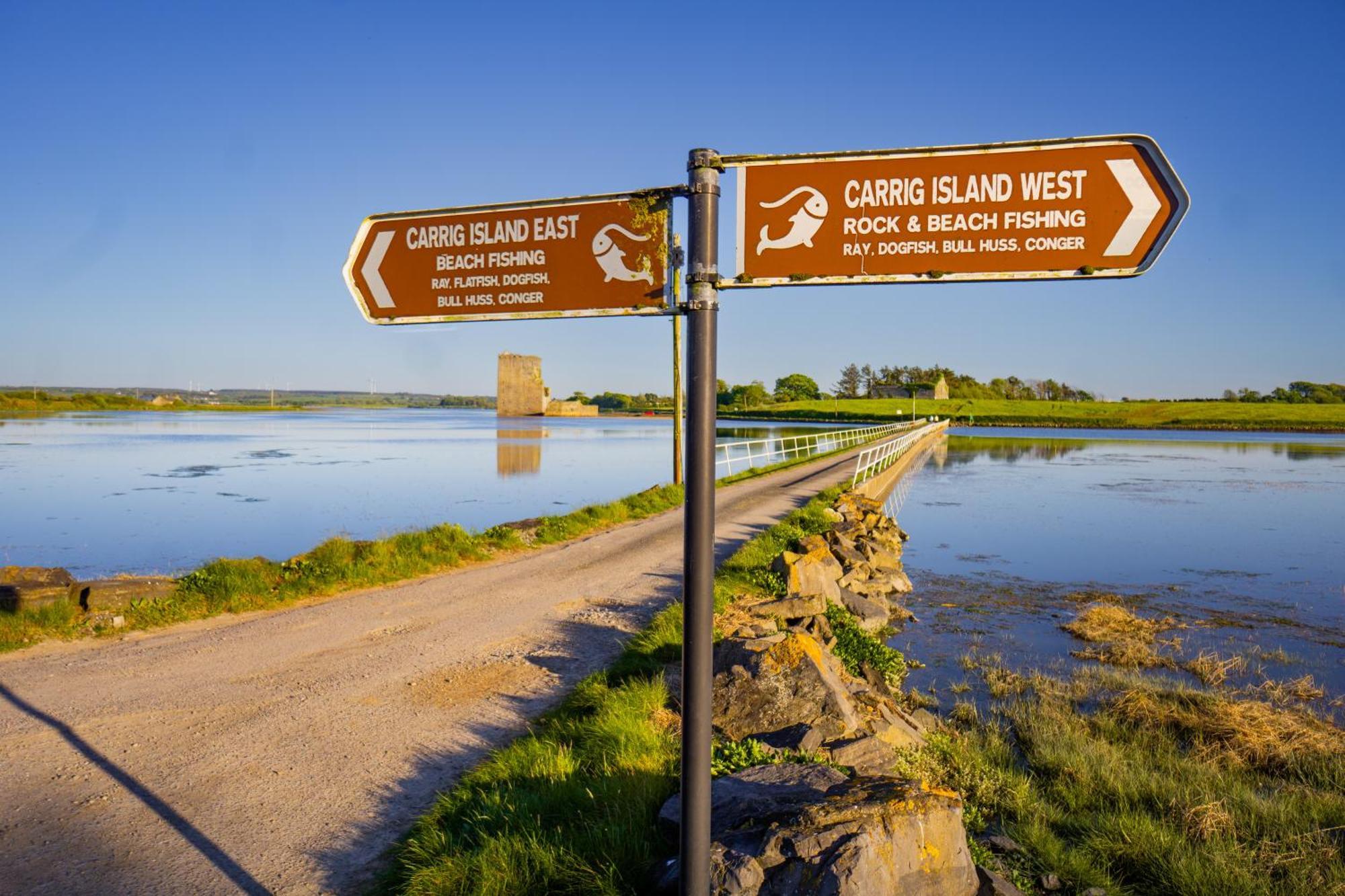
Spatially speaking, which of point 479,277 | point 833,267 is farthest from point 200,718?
point 833,267

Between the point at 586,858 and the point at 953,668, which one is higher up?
the point at 586,858

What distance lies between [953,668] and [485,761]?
726cm

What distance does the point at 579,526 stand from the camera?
616 inches

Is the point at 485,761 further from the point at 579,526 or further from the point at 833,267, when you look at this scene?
the point at 579,526

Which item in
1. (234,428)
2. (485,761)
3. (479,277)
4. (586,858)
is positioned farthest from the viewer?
(234,428)

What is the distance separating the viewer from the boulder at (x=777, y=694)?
533 centimetres

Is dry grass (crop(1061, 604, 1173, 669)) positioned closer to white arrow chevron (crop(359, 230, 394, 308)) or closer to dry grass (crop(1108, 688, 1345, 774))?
dry grass (crop(1108, 688, 1345, 774))

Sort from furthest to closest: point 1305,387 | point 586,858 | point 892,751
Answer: point 1305,387
point 892,751
point 586,858

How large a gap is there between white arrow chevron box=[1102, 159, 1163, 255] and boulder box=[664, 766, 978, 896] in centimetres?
230

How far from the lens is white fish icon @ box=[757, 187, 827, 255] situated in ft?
7.52

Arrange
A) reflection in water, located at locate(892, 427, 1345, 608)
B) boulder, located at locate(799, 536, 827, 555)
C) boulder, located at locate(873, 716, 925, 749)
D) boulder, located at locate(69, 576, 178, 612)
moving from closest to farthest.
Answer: boulder, located at locate(873, 716, 925, 749) → boulder, located at locate(69, 576, 178, 612) → boulder, located at locate(799, 536, 827, 555) → reflection in water, located at locate(892, 427, 1345, 608)

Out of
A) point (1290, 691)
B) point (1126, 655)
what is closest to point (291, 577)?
point (1126, 655)

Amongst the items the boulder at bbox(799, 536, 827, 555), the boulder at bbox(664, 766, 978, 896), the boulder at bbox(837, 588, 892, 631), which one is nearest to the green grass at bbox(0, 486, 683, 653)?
the boulder at bbox(799, 536, 827, 555)

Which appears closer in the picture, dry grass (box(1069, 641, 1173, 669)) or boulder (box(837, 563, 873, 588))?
dry grass (box(1069, 641, 1173, 669))
